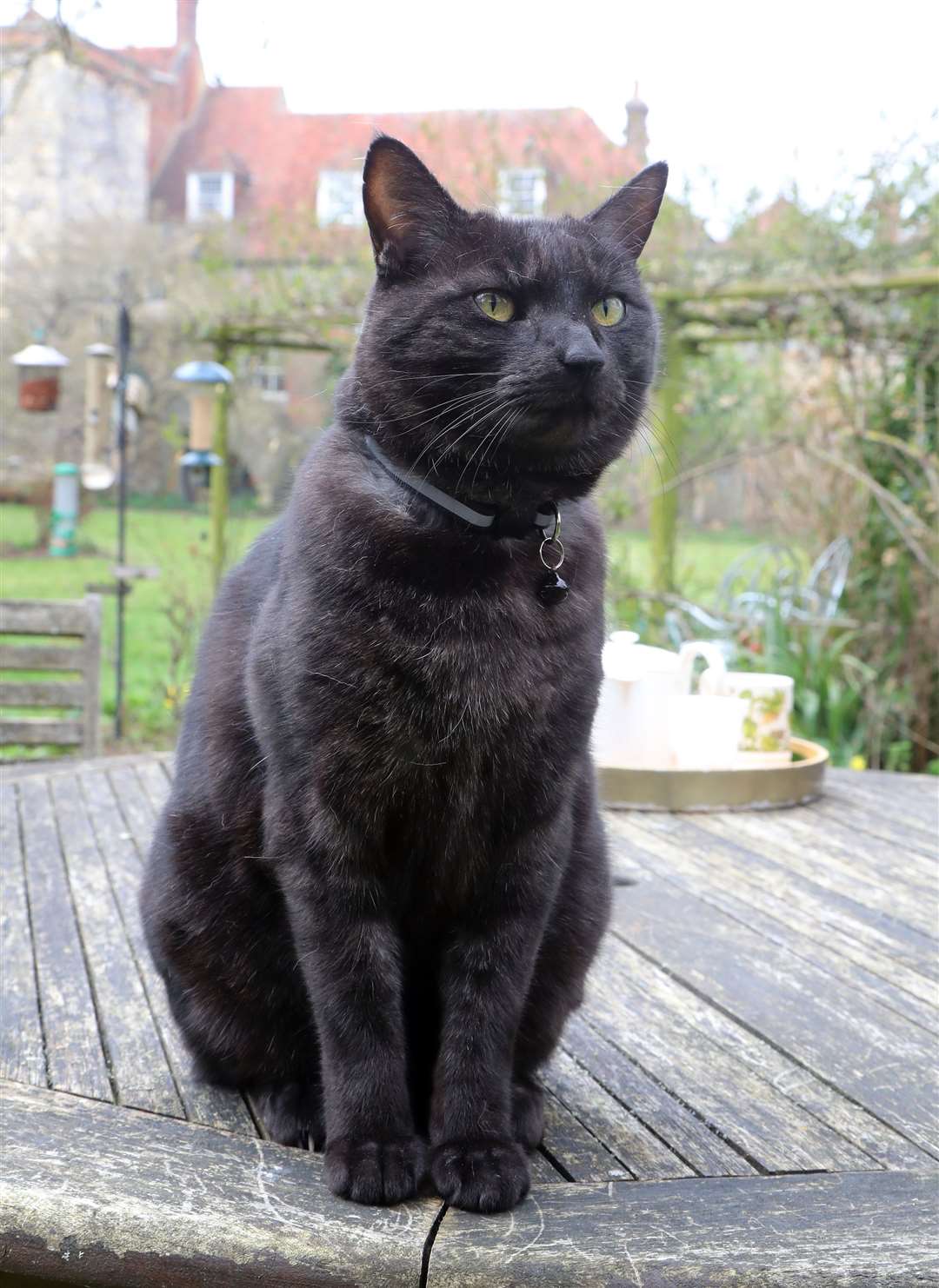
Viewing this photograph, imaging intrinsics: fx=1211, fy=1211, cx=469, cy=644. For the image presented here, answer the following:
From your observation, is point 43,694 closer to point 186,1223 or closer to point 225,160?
point 186,1223

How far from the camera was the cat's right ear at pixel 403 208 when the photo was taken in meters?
1.18

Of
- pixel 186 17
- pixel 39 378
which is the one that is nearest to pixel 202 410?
pixel 39 378

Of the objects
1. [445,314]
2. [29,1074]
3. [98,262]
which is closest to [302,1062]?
[29,1074]

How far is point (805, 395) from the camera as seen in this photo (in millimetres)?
4812

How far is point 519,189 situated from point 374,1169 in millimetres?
4665

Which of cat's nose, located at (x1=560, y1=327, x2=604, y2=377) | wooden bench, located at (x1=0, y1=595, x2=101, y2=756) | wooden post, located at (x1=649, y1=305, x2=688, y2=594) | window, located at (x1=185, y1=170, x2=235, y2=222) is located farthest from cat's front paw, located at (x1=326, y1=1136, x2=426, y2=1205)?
window, located at (x1=185, y1=170, x2=235, y2=222)

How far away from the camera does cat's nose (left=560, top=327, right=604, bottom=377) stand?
110cm

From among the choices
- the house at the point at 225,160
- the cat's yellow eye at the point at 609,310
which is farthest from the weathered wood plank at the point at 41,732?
the cat's yellow eye at the point at 609,310

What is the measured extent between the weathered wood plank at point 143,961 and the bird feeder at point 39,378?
2.58 m

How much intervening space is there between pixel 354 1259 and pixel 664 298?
4064mm

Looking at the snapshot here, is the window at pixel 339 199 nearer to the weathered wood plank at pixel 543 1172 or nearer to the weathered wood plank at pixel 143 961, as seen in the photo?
the weathered wood plank at pixel 143 961

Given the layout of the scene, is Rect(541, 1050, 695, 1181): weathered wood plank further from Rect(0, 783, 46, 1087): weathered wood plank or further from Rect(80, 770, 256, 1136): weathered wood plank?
Rect(0, 783, 46, 1087): weathered wood plank

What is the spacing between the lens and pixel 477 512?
3.88ft

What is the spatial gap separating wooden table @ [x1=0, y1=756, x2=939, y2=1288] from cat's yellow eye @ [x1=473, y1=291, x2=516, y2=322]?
2.73 ft
